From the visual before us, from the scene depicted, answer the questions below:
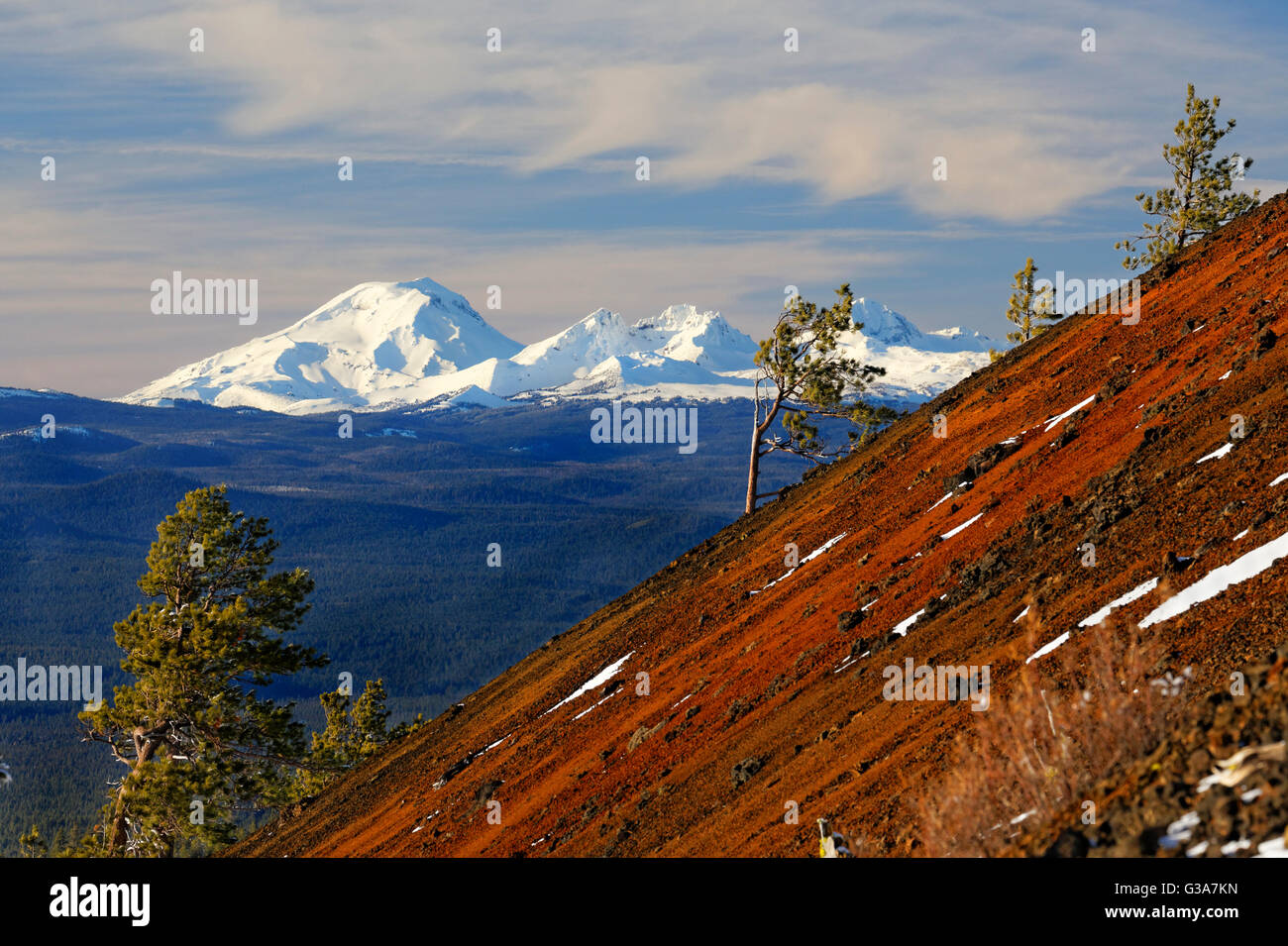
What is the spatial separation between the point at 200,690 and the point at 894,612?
25773 millimetres

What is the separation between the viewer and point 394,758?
43.3 meters

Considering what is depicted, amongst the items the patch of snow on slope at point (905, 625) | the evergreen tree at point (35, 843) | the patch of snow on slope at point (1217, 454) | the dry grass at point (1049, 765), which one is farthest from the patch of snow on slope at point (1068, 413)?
the evergreen tree at point (35, 843)

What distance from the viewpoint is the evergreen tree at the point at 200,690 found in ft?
119

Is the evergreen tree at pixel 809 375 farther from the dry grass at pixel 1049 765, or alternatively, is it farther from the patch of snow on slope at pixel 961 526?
the dry grass at pixel 1049 765

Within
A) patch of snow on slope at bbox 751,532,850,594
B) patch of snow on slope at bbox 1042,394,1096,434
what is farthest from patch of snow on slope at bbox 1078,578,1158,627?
patch of snow on slope at bbox 751,532,850,594

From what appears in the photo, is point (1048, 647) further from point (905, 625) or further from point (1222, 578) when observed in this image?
point (905, 625)

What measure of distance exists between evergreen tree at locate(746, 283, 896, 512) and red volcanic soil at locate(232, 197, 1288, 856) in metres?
3.01

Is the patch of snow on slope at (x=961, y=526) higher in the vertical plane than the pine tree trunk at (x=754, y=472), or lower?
lower

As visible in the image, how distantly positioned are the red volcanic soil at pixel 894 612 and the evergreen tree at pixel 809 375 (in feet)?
9.86

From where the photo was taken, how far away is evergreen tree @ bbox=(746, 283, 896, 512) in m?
46.2

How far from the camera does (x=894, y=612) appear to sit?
77.9 ft
